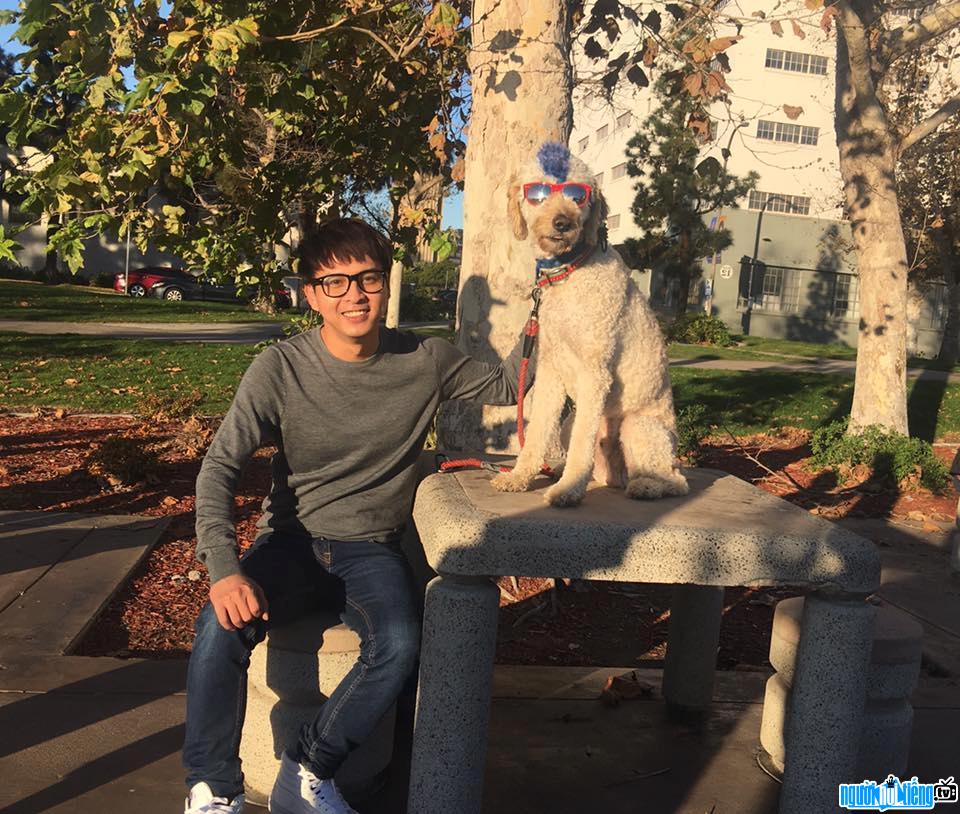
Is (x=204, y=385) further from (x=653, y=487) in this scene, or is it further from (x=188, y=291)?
(x=188, y=291)

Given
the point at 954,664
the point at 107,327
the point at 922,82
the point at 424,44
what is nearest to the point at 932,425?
the point at 922,82

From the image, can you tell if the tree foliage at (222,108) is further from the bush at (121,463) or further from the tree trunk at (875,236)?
the tree trunk at (875,236)

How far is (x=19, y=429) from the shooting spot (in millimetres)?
8133

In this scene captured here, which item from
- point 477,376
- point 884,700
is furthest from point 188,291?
point 884,700

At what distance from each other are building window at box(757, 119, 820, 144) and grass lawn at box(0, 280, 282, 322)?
23717 mm

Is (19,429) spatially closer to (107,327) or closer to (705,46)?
(705,46)

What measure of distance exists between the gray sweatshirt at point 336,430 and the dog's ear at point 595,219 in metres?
0.77

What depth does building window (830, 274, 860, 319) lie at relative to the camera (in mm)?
34000

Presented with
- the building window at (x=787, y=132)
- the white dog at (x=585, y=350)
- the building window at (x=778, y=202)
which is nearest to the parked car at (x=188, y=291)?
the building window at (x=778, y=202)

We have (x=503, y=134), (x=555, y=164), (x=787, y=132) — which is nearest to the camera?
(x=555, y=164)

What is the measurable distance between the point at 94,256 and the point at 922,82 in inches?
1318

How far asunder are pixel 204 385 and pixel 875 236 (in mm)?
7534

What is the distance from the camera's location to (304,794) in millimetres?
2590

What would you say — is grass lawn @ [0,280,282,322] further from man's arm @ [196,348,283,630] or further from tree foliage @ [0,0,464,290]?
man's arm @ [196,348,283,630]
